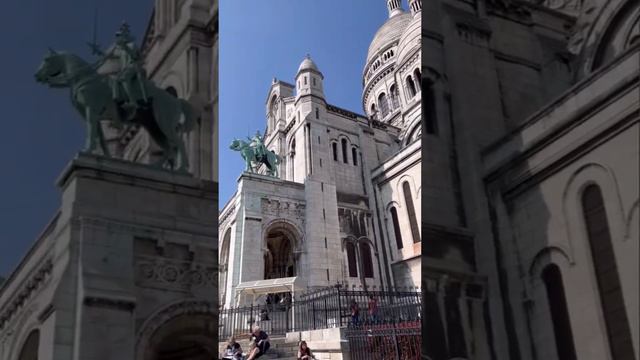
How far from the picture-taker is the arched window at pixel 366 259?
6.69 ft

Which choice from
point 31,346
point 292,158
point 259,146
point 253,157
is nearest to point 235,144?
point 259,146

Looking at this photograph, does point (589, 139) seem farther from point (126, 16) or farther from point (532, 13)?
point (126, 16)

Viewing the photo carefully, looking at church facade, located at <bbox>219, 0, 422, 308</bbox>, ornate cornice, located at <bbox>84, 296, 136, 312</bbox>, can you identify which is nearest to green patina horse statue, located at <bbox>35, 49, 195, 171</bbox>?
church facade, located at <bbox>219, 0, 422, 308</bbox>

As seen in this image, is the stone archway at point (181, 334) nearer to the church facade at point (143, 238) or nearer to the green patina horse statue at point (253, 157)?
the church facade at point (143, 238)

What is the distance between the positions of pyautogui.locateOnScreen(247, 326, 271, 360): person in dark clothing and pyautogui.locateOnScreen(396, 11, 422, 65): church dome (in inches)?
41.0

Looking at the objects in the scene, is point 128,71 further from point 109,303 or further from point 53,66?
point 109,303

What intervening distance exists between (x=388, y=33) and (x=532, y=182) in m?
0.72

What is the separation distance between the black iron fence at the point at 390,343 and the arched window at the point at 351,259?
0.17 meters

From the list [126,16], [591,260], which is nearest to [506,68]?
[591,260]

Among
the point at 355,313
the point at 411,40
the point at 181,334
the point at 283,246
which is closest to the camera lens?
the point at 355,313

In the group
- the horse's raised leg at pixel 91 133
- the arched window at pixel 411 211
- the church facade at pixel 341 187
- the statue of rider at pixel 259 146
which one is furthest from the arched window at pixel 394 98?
the horse's raised leg at pixel 91 133

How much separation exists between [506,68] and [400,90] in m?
0.49

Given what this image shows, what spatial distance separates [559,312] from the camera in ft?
7.63

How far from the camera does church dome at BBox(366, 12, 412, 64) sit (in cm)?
234
